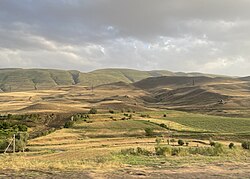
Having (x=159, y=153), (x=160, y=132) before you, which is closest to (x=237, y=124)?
(x=160, y=132)

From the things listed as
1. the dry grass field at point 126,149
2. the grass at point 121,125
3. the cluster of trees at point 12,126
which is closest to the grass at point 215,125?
the dry grass field at point 126,149

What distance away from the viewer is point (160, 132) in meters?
64.2

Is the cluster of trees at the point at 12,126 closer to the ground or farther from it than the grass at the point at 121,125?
closer to the ground

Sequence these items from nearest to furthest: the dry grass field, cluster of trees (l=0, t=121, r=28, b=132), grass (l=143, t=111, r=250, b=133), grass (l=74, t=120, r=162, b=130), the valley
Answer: the dry grass field → the valley → grass (l=74, t=120, r=162, b=130) → grass (l=143, t=111, r=250, b=133) → cluster of trees (l=0, t=121, r=28, b=132)

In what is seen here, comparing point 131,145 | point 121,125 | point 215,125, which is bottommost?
point 215,125

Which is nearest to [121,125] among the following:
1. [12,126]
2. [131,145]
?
[12,126]

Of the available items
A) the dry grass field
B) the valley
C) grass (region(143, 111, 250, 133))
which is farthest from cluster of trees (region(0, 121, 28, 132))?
grass (region(143, 111, 250, 133))

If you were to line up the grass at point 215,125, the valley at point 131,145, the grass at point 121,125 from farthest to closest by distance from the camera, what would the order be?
1. the grass at point 215,125
2. the grass at point 121,125
3. the valley at point 131,145

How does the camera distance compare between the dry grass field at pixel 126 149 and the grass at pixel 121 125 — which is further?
the grass at pixel 121 125

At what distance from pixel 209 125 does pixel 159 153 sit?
162 ft

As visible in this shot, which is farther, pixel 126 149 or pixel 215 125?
pixel 215 125

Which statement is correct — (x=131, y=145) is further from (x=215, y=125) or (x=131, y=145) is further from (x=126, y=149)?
(x=215, y=125)

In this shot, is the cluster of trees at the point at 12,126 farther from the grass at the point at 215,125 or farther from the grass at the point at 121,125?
the grass at the point at 215,125

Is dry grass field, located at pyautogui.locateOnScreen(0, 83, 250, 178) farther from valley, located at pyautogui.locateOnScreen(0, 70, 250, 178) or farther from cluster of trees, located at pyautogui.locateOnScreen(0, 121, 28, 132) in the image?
cluster of trees, located at pyautogui.locateOnScreen(0, 121, 28, 132)
